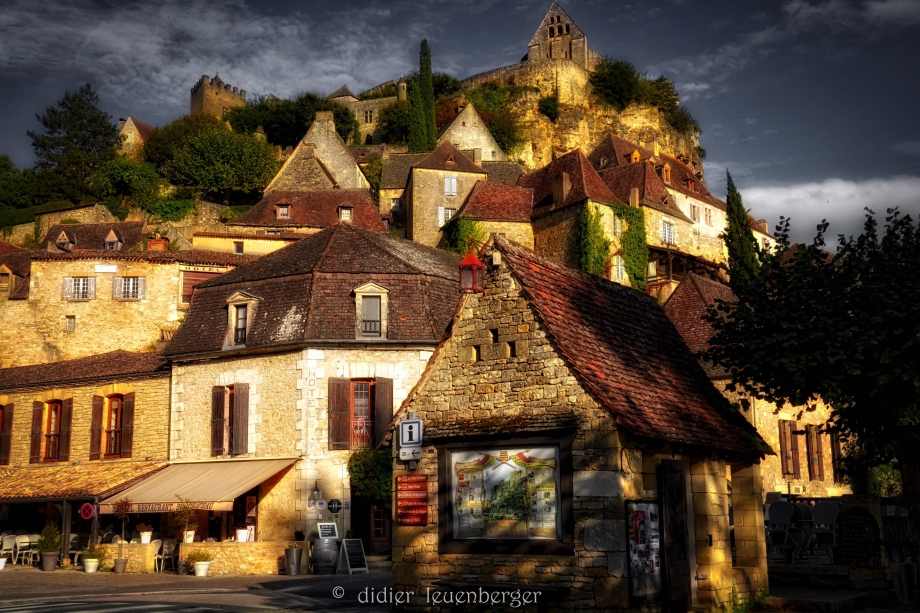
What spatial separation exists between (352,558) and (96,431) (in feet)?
34.7

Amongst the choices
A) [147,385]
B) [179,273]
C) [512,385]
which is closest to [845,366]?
[512,385]

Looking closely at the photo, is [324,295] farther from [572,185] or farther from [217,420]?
[572,185]

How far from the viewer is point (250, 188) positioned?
6594 cm

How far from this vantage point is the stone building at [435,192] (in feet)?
184

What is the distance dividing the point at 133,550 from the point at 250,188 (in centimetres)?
4382

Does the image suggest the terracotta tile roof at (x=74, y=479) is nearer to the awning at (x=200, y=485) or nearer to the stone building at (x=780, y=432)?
the awning at (x=200, y=485)

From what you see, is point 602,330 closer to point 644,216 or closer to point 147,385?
point 147,385

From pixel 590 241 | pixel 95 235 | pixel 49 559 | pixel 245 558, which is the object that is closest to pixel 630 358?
pixel 245 558

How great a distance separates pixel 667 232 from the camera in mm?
53000

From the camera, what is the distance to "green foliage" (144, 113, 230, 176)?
70.6 m

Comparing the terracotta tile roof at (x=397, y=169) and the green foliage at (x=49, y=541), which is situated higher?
the terracotta tile roof at (x=397, y=169)

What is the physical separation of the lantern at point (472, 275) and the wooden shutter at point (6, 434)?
2241cm

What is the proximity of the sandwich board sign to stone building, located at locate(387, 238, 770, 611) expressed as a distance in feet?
30.4

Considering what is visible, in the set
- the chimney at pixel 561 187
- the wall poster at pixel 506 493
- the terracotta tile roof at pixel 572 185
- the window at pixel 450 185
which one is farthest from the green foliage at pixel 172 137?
the wall poster at pixel 506 493
